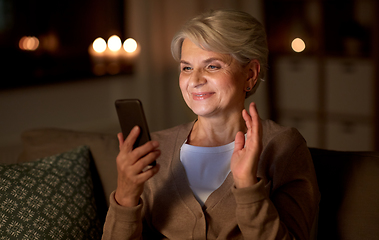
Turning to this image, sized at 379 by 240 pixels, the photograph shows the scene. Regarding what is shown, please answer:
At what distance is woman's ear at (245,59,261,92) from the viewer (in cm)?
126

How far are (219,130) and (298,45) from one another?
294 centimetres

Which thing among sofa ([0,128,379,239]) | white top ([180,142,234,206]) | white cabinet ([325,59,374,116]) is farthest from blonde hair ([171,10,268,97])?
white cabinet ([325,59,374,116])

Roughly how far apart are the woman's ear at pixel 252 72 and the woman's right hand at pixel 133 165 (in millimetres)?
434

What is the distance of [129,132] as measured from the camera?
1.06 meters

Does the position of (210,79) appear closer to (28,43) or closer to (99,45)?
(28,43)

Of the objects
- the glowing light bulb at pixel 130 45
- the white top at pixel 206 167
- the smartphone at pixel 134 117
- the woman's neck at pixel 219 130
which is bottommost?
the white top at pixel 206 167

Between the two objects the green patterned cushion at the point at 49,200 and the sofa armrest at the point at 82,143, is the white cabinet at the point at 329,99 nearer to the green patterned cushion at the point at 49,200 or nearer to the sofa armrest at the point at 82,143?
the sofa armrest at the point at 82,143

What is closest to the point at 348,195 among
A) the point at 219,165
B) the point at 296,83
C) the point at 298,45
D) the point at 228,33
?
the point at 219,165

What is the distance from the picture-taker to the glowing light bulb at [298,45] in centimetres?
388

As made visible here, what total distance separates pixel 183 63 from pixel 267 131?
34cm

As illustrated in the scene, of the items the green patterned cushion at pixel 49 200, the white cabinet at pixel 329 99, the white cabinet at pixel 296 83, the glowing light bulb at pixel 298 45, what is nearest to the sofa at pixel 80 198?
the green patterned cushion at pixel 49 200

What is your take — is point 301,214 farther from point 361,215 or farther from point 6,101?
point 6,101

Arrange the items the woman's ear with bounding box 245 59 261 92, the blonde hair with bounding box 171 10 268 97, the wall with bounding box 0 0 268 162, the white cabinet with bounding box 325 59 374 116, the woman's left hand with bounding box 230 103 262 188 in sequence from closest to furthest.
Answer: the woman's left hand with bounding box 230 103 262 188, the blonde hair with bounding box 171 10 268 97, the woman's ear with bounding box 245 59 261 92, the white cabinet with bounding box 325 59 374 116, the wall with bounding box 0 0 268 162

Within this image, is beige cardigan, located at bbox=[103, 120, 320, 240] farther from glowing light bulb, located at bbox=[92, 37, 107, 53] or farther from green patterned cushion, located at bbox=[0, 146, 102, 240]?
glowing light bulb, located at bbox=[92, 37, 107, 53]
